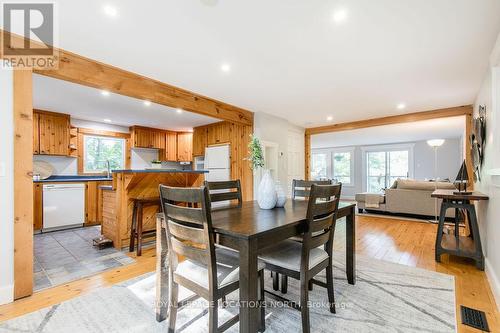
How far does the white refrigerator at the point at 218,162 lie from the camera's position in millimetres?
5371

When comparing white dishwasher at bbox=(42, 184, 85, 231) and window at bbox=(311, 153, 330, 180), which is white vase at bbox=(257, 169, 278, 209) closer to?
white dishwasher at bbox=(42, 184, 85, 231)

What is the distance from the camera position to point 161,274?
65.1 inches

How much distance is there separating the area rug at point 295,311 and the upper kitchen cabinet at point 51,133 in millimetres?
3944

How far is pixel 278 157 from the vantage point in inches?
209

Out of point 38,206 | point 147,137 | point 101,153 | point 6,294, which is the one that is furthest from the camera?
point 147,137

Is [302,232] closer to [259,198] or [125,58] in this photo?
[259,198]

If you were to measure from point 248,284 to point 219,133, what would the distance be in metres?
4.79

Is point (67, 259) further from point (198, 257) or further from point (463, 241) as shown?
point (463, 241)

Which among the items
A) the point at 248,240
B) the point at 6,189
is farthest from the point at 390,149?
the point at 6,189

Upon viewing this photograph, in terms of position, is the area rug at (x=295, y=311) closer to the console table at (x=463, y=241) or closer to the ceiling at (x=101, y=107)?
the console table at (x=463, y=241)

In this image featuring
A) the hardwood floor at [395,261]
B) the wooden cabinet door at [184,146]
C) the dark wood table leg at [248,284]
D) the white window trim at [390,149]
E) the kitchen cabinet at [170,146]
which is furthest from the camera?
the white window trim at [390,149]

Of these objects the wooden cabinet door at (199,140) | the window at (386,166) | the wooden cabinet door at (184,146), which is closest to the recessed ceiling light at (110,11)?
the wooden cabinet door at (199,140)

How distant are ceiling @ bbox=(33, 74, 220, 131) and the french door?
24.6 feet

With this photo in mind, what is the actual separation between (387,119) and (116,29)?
525 centimetres
